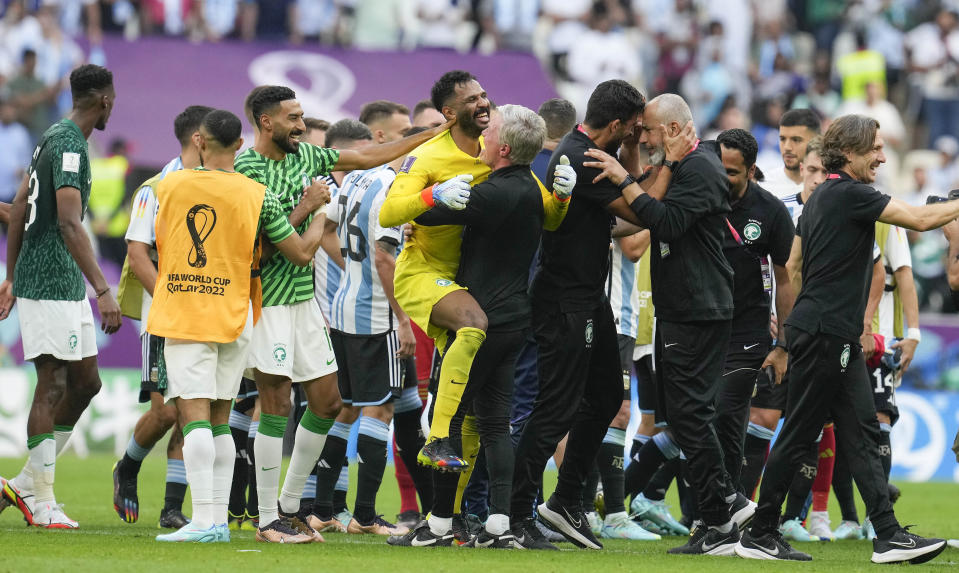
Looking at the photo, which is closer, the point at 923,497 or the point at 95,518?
the point at 95,518

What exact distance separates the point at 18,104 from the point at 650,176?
1506 cm

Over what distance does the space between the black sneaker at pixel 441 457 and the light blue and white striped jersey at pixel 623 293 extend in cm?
323

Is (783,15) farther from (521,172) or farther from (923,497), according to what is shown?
(521,172)

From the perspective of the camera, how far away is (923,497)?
14148 mm

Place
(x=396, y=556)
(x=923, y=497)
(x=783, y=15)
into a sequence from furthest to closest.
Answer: (x=783, y=15)
(x=923, y=497)
(x=396, y=556)

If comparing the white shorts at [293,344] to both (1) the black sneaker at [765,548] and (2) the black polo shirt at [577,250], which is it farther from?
(1) the black sneaker at [765,548]

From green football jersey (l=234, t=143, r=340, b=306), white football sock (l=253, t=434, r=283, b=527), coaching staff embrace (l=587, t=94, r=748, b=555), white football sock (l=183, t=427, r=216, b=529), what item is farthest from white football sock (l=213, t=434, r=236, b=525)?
coaching staff embrace (l=587, t=94, r=748, b=555)

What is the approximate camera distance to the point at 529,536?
8656mm

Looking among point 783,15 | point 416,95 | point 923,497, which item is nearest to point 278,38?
point 416,95

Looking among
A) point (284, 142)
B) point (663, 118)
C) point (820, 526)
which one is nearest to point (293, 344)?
point (284, 142)

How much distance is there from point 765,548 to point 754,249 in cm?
221

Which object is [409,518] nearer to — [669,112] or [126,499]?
[126,499]

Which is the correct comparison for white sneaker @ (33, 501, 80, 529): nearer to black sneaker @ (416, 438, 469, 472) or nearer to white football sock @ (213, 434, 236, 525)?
white football sock @ (213, 434, 236, 525)

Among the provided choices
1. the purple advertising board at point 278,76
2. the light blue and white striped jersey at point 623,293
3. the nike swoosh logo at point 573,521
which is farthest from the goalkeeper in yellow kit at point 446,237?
the purple advertising board at point 278,76
